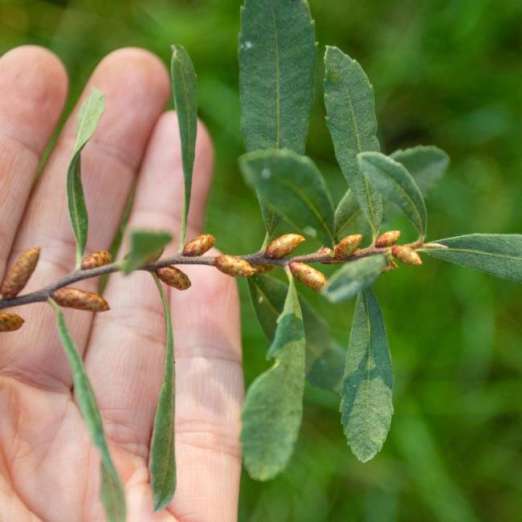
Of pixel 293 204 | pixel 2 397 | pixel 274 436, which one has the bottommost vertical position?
pixel 2 397

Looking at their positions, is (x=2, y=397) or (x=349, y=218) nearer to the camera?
(x=349, y=218)

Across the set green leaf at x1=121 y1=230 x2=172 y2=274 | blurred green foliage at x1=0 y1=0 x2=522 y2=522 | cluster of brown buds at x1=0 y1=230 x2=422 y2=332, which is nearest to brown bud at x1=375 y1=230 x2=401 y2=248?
cluster of brown buds at x1=0 y1=230 x2=422 y2=332

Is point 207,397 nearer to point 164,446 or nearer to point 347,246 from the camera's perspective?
point 164,446

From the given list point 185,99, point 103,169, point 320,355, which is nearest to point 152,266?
point 185,99

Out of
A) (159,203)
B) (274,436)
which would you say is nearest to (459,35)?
(159,203)

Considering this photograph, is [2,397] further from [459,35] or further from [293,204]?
[459,35]

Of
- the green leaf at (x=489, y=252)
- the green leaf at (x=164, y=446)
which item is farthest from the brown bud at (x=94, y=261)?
the green leaf at (x=489, y=252)
